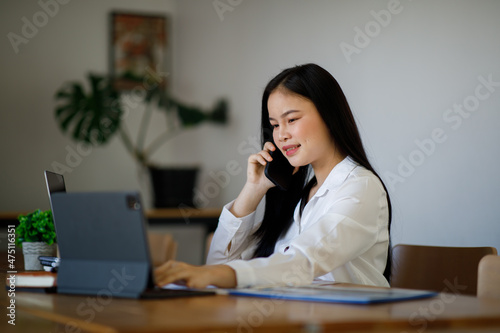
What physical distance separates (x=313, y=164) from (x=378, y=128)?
1.00 meters

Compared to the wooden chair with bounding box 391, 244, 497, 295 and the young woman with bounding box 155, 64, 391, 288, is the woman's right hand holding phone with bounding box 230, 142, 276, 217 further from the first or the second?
the wooden chair with bounding box 391, 244, 497, 295

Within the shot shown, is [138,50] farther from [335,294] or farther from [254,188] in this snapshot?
[335,294]

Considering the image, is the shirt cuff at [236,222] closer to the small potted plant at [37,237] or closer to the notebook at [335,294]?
the small potted plant at [37,237]

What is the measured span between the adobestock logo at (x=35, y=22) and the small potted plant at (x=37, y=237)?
3244mm

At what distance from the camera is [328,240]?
1.55m

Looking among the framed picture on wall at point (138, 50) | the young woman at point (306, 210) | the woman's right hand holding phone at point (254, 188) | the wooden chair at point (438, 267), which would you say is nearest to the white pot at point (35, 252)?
the young woman at point (306, 210)

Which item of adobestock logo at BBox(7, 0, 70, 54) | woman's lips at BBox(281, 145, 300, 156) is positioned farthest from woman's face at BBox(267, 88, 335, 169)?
adobestock logo at BBox(7, 0, 70, 54)

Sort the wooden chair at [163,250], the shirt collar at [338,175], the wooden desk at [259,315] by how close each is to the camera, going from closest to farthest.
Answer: the wooden desk at [259,315] < the shirt collar at [338,175] < the wooden chair at [163,250]

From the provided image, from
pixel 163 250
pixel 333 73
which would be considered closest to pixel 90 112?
pixel 163 250

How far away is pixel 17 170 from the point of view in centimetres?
477

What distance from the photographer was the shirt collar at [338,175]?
1.87 metres

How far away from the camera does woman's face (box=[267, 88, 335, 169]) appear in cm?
191

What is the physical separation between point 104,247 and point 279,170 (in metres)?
0.99

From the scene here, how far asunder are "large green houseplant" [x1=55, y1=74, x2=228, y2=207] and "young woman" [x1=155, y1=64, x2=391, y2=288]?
8.08 feet
